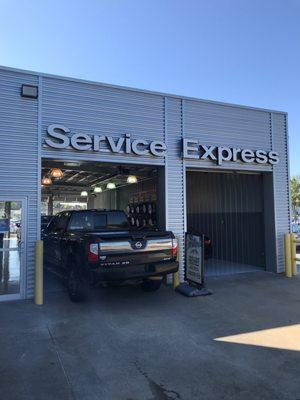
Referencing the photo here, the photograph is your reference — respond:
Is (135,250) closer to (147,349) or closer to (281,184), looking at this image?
(147,349)

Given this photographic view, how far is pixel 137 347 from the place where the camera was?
16.8 feet

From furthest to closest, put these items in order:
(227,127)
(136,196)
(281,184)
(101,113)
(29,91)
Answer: (136,196)
(281,184)
(227,127)
(101,113)
(29,91)

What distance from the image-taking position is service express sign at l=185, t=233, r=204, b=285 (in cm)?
810

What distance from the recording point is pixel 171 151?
9586 mm

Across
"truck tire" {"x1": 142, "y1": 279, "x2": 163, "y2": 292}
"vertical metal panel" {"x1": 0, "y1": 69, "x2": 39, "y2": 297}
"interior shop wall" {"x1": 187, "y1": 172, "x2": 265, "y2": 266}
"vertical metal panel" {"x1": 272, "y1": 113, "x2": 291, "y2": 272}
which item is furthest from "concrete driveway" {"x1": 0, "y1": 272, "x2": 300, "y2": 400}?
"interior shop wall" {"x1": 187, "y1": 172, "x2": 265, "y2": 266}

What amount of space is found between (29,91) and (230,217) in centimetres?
745

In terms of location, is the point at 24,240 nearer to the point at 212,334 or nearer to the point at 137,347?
the point at 137,347

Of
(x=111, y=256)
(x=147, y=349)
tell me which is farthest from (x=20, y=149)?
(x=147, y=349)

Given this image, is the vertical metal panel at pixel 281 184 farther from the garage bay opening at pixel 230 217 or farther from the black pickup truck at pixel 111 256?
the black pickup truck at pixel 111 256

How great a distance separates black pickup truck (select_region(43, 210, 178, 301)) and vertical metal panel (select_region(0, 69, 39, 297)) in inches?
32.7

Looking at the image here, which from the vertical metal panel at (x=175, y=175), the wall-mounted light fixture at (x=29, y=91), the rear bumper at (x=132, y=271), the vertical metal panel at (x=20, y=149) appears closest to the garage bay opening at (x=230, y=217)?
the vertical metal panel at (x=175, y=175)

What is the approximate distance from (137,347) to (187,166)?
5.58 m

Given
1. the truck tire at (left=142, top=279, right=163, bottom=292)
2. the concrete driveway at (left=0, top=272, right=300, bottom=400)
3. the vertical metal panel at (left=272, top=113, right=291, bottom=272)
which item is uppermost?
the vertical metal panel at (left=272, top=113, right=291, bottom=272)

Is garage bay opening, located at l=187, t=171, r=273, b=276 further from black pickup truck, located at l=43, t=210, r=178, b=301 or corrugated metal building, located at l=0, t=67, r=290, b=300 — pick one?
black pickup truck, located at l=43, t=210, r=178, b=301
